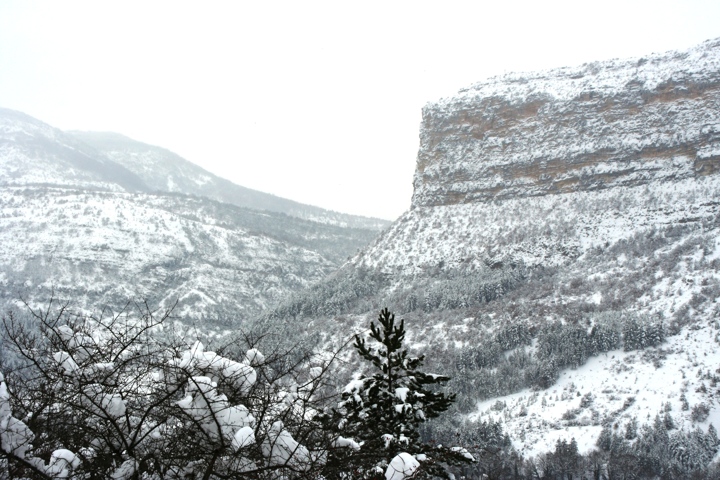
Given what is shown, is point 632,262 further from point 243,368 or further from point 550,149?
point 243,368

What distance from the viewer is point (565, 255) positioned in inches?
3465

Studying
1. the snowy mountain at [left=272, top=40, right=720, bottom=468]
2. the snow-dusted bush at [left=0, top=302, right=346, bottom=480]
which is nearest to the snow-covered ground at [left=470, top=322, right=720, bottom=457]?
the snowy mountain at [left=272, top=40, right=720, bottom=468]

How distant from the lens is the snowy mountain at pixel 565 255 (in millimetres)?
54891

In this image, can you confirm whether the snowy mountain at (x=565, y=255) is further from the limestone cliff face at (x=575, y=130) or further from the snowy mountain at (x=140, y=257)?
the snowy mountain at (x=140, y=257)

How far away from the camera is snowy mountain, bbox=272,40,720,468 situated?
54.9 metres

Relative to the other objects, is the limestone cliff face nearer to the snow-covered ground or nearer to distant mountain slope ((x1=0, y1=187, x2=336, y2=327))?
the snow-covered ground

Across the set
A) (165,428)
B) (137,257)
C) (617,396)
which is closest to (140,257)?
(137,257)

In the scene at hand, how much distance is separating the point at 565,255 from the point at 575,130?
33.0m

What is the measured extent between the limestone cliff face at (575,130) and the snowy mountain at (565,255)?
292mm

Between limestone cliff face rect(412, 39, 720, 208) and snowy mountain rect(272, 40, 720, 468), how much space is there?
29cm

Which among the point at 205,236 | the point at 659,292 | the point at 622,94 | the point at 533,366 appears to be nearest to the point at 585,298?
the point at 659,292

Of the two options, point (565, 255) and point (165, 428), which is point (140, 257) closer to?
point (565, 255)

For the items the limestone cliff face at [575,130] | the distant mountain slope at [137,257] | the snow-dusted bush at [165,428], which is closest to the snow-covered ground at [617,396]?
the limestone cliff face at [575,130]

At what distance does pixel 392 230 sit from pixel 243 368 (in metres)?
106
